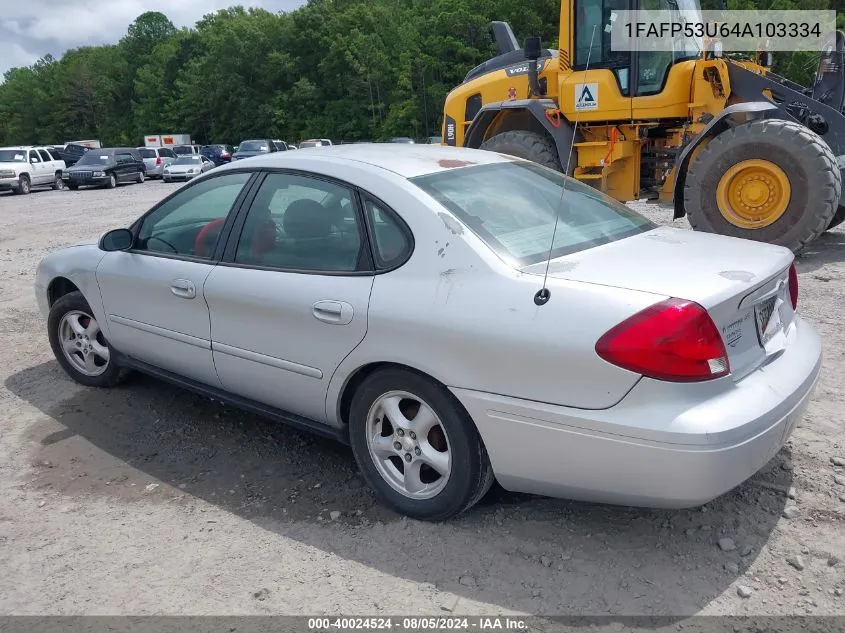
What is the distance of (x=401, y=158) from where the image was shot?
12.1 ft

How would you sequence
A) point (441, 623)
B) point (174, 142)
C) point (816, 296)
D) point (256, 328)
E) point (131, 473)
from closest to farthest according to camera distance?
1. point (441, 623)
2. point (256, 328)
3. point (131, 473)
4. point (816, 296)
5. point (174, 142)

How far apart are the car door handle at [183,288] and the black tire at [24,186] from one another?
91.8 ft

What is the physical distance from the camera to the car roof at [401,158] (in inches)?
139

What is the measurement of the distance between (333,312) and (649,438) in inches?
57.2

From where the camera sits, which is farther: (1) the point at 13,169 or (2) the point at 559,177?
(1) the point at 13,169

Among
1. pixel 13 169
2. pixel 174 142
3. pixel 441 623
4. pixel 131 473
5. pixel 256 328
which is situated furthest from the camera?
pixel 174 142

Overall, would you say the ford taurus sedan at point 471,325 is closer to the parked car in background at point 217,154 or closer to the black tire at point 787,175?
the black tire at point 787,175

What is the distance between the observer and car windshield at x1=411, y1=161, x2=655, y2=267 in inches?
122

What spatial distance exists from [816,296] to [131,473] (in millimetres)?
5542

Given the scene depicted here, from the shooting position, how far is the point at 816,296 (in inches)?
247

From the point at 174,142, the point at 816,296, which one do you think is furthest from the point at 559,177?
the point at 174,142

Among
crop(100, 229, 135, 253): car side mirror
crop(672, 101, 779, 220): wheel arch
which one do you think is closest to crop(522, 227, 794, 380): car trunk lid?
crop(100, 229, 135, 253): car side mirror

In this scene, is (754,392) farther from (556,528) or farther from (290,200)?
(290,200)

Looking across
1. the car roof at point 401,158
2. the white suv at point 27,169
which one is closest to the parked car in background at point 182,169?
the white suv at point 27,169
